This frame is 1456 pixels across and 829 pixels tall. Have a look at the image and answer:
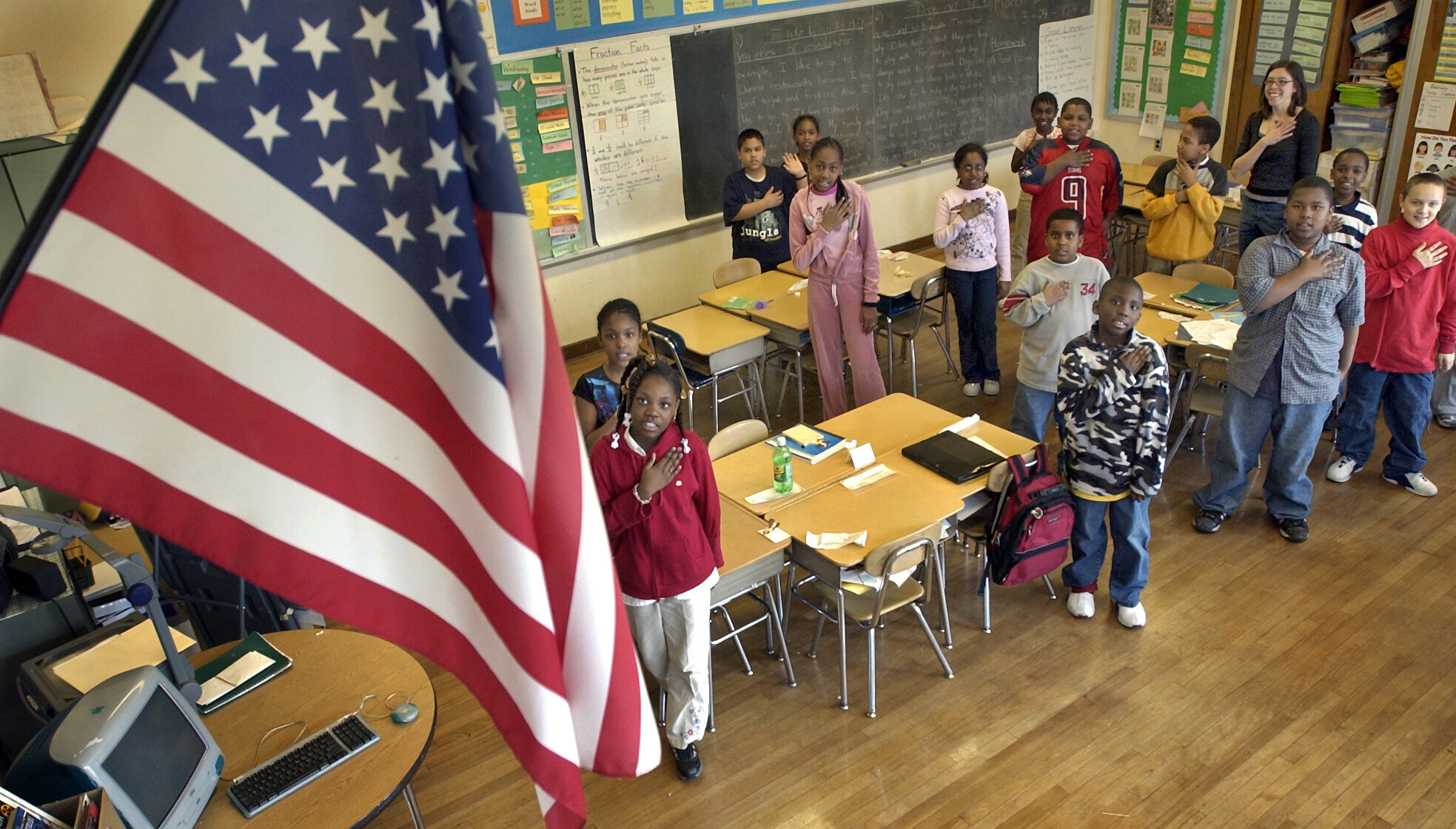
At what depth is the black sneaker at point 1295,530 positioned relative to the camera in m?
5.09

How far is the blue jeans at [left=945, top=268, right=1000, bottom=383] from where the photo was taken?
6457mm

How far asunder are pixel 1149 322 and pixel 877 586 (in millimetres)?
2605

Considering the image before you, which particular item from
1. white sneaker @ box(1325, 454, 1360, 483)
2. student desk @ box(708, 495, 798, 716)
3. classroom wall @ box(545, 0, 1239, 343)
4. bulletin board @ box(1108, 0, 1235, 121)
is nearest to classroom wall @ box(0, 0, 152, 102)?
classroom wall @ box(545, 0, 1239, 343)

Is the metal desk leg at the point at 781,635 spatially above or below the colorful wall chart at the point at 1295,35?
below

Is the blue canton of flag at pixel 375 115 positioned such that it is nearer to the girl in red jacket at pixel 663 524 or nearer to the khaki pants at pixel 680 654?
the girl in red jacket at pixel 663 524

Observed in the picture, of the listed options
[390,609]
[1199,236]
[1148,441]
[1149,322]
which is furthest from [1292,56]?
[390,609]

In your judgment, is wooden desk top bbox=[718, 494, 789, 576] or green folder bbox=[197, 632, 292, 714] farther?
wooden desk top bbox=[718, 494, 789, 576]

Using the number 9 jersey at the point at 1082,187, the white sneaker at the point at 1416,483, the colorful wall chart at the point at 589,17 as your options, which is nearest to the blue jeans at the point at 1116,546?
the white sneaker at the point at 1416,483

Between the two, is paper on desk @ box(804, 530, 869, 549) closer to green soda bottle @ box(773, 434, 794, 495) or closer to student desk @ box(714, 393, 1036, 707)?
student desk @ box(714, 393, 1036, 707)

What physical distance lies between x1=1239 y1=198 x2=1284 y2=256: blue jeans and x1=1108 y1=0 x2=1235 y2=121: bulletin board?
2969 mm

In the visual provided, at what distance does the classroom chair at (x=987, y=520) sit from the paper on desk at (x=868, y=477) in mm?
366

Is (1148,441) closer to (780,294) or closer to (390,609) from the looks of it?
(780,294)

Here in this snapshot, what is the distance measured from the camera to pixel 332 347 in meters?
1.18

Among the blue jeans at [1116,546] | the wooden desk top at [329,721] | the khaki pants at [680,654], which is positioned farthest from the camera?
the blue jeans at [1116,546]
